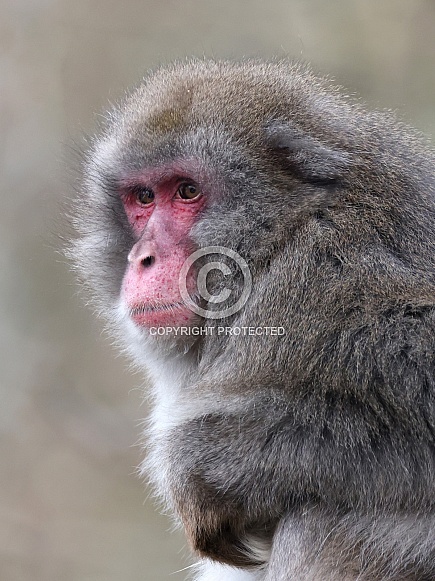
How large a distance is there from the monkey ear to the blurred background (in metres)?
4.87

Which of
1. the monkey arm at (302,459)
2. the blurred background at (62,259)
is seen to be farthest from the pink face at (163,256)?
the blurred background at (62,259)

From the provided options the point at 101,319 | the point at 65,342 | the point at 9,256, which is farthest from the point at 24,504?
the point at 101,319

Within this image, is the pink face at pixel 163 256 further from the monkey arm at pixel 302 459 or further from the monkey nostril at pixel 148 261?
the monkey arm at pixel 302 459

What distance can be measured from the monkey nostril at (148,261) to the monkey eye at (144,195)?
0.35 metres

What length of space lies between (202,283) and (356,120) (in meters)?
0.98

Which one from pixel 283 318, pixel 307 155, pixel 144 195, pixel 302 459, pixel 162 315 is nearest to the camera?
pixel 302 459

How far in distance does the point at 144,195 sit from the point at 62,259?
14.7 ft

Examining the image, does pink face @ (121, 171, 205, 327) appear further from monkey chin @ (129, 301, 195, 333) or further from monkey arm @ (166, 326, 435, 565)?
monkey arm @ (166, 326, 435, 565)

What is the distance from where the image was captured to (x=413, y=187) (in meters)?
3.73

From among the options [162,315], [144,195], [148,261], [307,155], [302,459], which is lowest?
[302,459]

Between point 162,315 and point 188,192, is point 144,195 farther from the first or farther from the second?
point 162,315

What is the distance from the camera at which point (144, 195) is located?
13.3ft

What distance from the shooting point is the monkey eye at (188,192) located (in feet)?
12.5

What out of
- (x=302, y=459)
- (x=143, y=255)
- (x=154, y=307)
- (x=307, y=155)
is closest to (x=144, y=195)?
(x=143, y=255)
